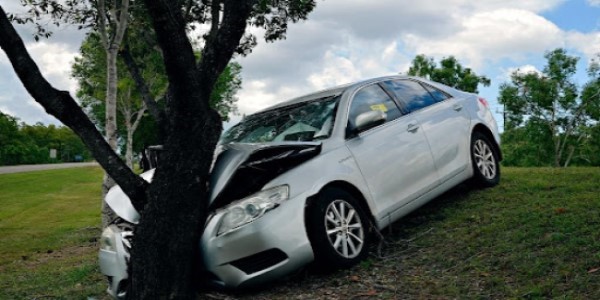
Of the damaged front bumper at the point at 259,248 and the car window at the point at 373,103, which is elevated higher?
the car window at the point at 373,103

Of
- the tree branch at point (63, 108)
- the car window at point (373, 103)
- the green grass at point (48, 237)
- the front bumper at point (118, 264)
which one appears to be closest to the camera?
the tree branch at point (63, 108)

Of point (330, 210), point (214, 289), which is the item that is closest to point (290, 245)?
point (330, 210)

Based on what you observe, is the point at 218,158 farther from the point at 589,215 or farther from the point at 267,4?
the point at 267,4

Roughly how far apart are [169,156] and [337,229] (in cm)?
172

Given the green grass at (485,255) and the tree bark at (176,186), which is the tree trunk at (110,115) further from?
the green grass at (485,255)

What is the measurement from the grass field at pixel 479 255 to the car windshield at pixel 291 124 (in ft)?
4.72

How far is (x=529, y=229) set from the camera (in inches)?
225

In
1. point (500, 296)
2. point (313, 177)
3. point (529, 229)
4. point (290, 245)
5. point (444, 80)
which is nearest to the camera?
point (500, 296)

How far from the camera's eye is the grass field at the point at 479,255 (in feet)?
15.3

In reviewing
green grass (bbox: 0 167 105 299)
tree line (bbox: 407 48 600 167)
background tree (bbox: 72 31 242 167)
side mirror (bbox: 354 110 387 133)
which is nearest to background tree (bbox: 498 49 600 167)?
tree line (bbox: 407 48 600 167)

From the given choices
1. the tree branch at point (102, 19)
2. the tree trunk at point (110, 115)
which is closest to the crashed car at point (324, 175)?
the tree trunk at point (110, 115)

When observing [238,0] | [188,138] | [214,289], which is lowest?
[214,289]

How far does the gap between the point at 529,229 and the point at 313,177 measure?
2288 millimetres

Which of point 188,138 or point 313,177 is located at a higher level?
point 188,138
